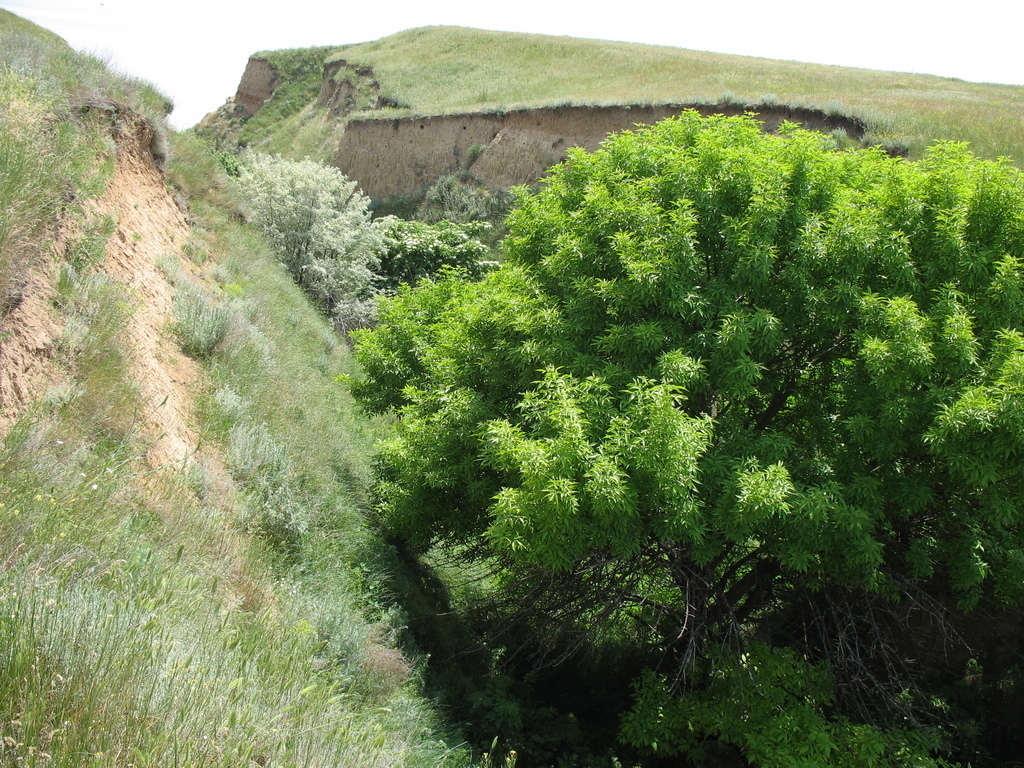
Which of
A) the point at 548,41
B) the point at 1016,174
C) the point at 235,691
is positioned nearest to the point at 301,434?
the point at 235,691

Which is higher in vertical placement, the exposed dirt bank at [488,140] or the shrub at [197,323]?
the exposed dirt bank at [488,140]

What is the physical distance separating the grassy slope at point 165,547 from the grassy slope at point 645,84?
1985 cm

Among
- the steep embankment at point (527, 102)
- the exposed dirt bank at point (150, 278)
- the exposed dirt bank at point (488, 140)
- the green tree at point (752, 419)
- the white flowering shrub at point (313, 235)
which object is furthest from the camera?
the exposed dirt bank at point (488, 140)

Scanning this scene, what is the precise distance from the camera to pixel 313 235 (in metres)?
19.8

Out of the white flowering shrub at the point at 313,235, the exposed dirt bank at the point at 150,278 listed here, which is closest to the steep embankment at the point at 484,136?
the white flowering shrub at the point at 313,235

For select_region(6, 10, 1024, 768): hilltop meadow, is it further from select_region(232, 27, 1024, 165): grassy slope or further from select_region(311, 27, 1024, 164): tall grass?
select_region(232, 27, 1024, 165): grassy slope

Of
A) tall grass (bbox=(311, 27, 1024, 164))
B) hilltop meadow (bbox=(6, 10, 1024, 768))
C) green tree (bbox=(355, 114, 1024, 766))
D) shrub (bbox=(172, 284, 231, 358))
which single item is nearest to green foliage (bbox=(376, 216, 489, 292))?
tall grass (bbox=(311, 27, 1024, 164))

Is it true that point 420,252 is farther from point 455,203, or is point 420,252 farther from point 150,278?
point 150,278

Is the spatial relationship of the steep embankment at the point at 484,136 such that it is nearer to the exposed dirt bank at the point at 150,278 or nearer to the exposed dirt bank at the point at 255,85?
the exposed dirt bank at the point at 255,85

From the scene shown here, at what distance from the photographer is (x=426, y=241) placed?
23500 millimetres

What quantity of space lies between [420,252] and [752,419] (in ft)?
55.5

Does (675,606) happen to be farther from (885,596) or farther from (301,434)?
(301,434)

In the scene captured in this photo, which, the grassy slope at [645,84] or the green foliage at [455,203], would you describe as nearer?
the grassy slope at [645,84]

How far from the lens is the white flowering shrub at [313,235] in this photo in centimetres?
1931
